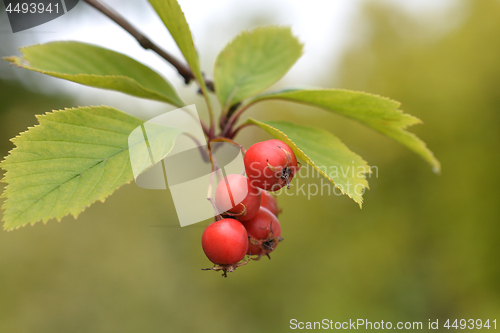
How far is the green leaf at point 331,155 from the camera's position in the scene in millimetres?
959

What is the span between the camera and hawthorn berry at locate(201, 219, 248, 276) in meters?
0.95

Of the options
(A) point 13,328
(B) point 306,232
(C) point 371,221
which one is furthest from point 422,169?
(A) point 13,328

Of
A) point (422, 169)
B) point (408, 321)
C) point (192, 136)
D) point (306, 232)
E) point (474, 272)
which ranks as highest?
point (192, 136)

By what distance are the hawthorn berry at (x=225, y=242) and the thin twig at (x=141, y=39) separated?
0.91 m

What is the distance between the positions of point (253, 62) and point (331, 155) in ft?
2.50

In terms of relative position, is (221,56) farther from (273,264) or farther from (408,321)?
(408,321)

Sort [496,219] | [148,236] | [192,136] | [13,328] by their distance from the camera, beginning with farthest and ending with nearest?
[148,236] < [13,328] < [496,219] < [192,136]

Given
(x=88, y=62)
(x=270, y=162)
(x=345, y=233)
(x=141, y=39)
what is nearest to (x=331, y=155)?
(x=270, y=162)

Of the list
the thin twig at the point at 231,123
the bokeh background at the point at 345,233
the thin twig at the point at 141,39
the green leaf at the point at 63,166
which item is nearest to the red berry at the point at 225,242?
the green leaf at the point at 63,166

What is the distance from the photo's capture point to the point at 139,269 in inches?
283

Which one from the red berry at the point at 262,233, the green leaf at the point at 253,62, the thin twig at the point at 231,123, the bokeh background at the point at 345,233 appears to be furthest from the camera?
the bokeh background at the point at 345,233

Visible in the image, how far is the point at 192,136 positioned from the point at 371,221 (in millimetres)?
6245

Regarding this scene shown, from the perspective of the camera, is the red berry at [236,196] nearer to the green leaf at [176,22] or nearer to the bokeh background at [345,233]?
the green leaf at [176,22]

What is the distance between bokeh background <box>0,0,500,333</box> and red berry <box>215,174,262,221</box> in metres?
5.16
